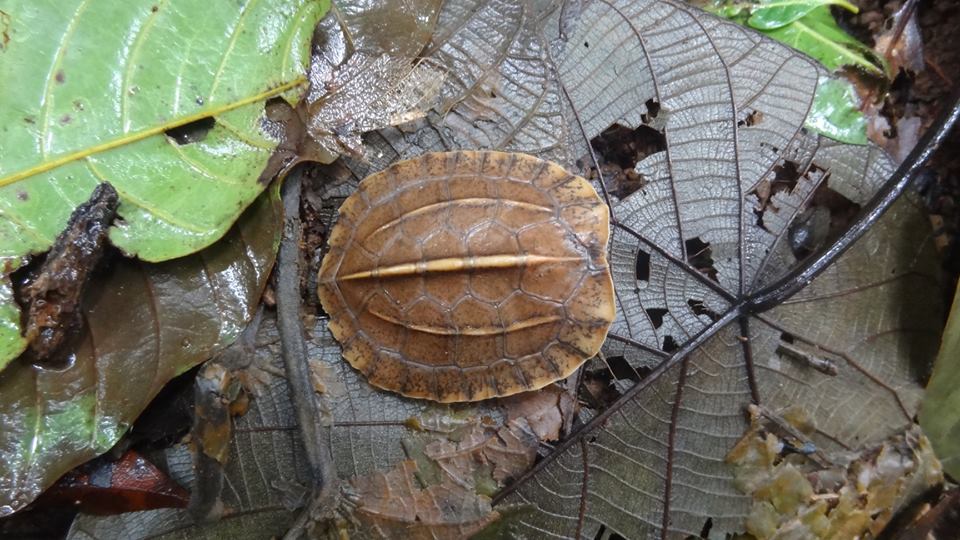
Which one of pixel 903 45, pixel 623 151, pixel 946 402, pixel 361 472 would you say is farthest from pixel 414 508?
pixel 903 45

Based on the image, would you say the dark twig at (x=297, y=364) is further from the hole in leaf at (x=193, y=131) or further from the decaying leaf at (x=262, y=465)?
the hole in leaf at (x=193, y=131)

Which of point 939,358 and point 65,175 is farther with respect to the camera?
point 939,358

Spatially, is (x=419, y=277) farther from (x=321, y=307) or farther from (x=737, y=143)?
(x=737, y=143)

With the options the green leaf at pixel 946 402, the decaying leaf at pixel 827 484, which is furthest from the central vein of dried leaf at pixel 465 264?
the green leaf at pixel 946 402

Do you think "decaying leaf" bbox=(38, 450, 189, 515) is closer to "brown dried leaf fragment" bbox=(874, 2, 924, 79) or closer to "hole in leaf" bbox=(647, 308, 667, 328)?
"hole in leaf" bbox=(647, 308, 667, 328)

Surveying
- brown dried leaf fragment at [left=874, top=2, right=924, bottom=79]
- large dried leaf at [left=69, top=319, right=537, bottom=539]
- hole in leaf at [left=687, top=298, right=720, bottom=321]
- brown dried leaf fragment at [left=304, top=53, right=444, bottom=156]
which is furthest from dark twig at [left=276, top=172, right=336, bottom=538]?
brown dried leaf fragment at [left=874, top=2, right=924, bottom=79]

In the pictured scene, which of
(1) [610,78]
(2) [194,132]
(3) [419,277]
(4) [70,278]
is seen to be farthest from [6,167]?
(1) [610,78]
